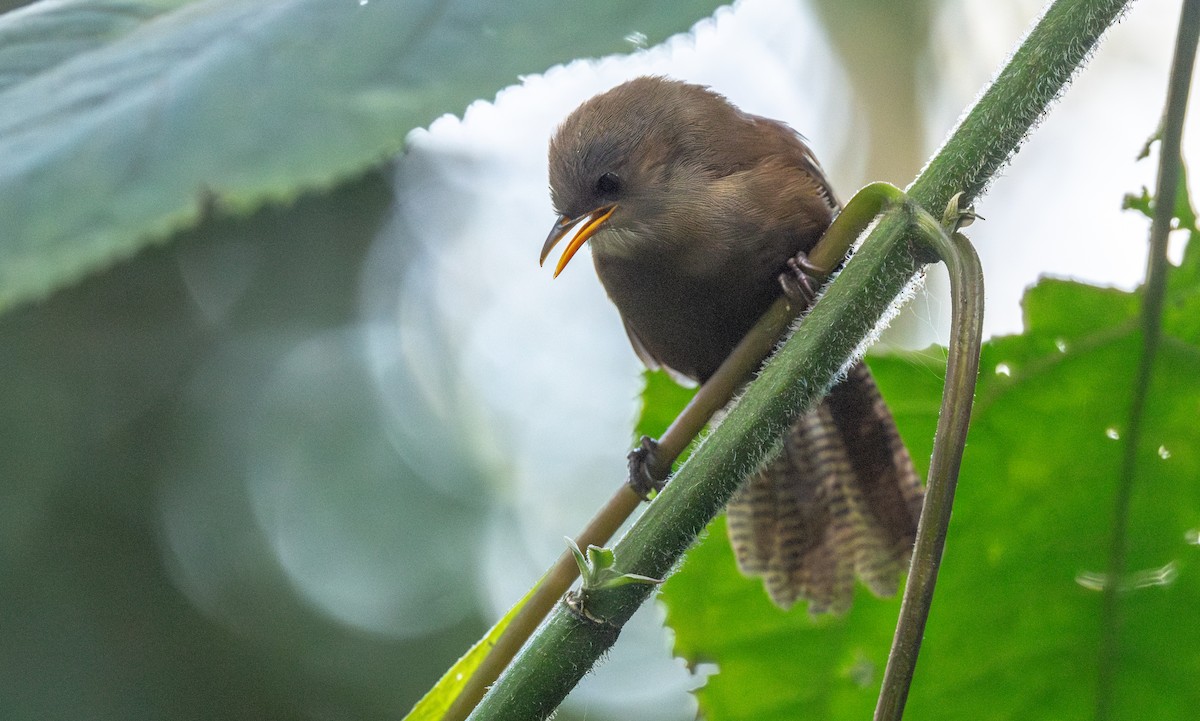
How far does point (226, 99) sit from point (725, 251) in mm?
1751

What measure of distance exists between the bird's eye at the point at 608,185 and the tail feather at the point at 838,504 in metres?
0.73

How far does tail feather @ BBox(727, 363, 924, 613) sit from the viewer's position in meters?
2.29

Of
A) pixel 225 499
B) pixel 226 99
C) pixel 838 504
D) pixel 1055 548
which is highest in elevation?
pixel 226 99

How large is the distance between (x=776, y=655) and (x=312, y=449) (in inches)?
328

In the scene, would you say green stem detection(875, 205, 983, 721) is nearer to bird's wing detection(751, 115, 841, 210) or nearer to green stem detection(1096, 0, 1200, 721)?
green stem detection(1096, 0, 1200, 721)

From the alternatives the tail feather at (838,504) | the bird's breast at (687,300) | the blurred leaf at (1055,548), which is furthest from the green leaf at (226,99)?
the bird's breast at (687,300)

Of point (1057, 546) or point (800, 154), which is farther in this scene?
point (800, 154)

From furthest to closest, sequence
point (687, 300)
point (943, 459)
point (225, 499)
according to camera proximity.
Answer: point (225, 499) → point (687, 300) → point (943, 459)

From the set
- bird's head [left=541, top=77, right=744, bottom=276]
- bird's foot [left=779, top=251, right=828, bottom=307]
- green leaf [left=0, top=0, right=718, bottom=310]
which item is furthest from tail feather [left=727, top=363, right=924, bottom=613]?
green leaf [left=0, top=0, right=718, bottom=310]

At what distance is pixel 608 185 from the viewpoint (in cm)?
287

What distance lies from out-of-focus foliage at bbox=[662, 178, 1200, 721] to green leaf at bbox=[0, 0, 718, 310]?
110 cm

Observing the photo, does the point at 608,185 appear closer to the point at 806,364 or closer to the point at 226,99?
the point at 806,364

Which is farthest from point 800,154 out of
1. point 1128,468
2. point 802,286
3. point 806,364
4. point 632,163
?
point 806,364

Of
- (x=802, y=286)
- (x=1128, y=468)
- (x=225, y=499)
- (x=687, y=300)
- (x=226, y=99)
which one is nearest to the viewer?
(x=226, y=99)
